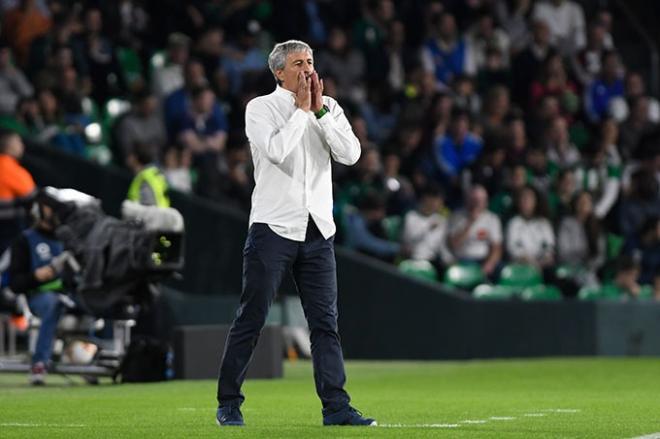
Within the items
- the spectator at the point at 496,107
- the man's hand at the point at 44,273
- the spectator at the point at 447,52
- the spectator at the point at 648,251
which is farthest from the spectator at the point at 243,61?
the man's hand at the point at 44,273

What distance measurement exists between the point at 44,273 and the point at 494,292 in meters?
6.93

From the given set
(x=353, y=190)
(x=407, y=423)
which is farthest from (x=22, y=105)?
(x=407, y=423)

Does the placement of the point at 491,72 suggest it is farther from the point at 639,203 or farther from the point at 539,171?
the point at 639,203

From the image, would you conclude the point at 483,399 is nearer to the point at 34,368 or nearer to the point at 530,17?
the point at 34,368

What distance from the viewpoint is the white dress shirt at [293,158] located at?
928 cm

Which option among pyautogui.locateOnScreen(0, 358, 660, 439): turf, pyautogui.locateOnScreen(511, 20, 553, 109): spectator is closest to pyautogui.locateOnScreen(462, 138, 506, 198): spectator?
pyautogui.locateOnScreen(511, 20, 553, 109): spectator

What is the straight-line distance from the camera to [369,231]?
2064 centimetres

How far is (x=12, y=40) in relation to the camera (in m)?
21.1

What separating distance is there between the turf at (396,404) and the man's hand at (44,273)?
94 centimetres

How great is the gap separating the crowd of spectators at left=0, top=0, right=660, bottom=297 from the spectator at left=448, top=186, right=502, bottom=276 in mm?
24

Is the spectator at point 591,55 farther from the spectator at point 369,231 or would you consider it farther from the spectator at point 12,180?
the spectator at point 12,180

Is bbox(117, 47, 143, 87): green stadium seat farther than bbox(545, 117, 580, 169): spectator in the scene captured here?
No

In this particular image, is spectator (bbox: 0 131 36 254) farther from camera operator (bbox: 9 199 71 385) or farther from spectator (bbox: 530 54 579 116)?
spectator (bbox: 530 54 579 116)

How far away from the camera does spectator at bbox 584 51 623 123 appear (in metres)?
24.5
